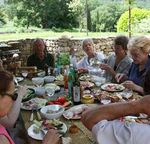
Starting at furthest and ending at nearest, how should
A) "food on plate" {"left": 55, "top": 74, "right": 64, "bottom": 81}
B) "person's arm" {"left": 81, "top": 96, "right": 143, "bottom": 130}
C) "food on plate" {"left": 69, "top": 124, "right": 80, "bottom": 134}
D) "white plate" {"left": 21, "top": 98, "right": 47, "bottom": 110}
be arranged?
"food on plate" {"left": 55, "top": 74, "right": 64, "bottom": 81} → "white plate" {"left": 21, "top": 98, "right": 47, "bottom": 110} → "food on plate" {"left": 69, "top": 124, "right": 80, "bottom": 134} → "person's arm" {"left": 81, "top": 96, "right": 143, "bottom": 130}

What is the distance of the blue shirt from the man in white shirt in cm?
166

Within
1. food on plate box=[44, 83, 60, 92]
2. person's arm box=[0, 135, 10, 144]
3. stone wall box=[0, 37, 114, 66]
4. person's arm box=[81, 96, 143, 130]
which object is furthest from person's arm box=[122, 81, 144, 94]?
stone wall box=[0, 37, 114, 66]

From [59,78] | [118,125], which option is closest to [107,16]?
[59,78]

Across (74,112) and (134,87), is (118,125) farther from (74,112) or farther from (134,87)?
(134,87)

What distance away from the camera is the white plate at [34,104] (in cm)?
237

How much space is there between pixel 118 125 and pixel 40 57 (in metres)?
2.94

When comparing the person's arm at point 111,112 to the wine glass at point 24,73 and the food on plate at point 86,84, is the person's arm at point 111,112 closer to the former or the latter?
the food on plate at point 86,84

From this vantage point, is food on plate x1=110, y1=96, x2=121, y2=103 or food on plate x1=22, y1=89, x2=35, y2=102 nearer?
food on plate x1=110, y1=96, x2=121, y2=103

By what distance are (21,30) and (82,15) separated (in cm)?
279

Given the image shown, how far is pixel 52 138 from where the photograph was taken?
173 cm

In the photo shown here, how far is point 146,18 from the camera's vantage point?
9.85 metres

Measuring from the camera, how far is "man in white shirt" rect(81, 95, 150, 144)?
1.28 m

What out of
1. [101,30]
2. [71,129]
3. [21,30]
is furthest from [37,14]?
[71,129]

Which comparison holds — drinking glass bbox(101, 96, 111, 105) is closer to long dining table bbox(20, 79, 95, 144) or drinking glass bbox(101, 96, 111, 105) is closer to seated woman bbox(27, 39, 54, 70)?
long dining table bbox(20, 79, 95, 144)
